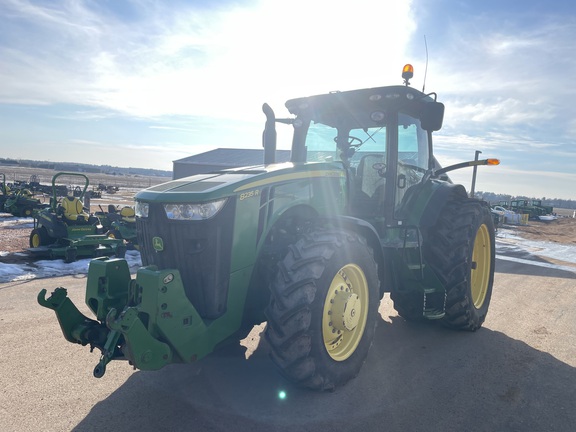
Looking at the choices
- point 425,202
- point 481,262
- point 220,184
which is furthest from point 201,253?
point 481,262

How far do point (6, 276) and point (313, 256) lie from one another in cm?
618

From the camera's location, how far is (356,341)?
3734mm

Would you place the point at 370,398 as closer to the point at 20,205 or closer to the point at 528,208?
the point at 20,205

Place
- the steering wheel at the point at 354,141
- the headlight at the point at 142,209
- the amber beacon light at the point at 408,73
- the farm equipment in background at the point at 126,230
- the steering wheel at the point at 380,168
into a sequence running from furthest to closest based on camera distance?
the farm equipment in background at the point at 126,230 → the steering wheel at the point at 354,141 → the amber beacon light at the point at 408,73 → the steering wheel at the point at 380,168 → the headlight at the point at 142,209

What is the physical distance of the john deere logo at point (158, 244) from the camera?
3225mm

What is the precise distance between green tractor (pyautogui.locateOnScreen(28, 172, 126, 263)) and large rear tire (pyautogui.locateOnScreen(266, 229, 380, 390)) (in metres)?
6.81

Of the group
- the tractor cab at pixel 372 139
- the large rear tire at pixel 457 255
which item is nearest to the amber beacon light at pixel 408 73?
the tractor cab at pixel 372 139

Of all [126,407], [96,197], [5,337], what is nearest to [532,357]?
[126,407]

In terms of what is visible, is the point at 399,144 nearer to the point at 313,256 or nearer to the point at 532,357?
the point at 313,256

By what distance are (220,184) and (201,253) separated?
55 centimetres

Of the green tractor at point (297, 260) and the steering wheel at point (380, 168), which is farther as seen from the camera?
the steering wheel at point (380, 168)

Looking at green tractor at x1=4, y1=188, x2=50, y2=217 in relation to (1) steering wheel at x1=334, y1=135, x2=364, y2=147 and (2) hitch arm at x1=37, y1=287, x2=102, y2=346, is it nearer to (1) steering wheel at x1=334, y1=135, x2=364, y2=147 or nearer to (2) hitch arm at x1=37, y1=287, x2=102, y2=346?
(1) steering wheel at x1=334, y1=135, x2=364, y2=147

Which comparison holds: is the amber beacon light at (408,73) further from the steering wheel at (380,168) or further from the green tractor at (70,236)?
the green tractor at (70,236)

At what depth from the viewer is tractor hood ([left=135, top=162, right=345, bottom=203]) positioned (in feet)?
10.3
